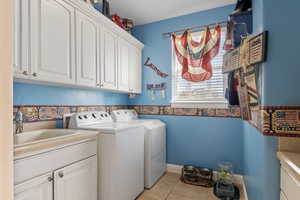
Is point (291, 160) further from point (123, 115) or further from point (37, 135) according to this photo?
point (123, 115)

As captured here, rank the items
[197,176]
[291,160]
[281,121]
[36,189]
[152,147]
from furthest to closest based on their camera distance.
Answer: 1. [197,176]
2. [152,147]
3. [36,189]
4. [281,121]
5. [291,160]

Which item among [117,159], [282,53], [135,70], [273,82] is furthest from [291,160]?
[135,70]

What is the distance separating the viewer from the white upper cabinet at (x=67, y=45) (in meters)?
1.17

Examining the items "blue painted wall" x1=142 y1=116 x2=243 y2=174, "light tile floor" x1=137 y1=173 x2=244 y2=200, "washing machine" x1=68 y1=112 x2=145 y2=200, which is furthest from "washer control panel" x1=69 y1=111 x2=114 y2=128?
"light tile floor" x1=137 y1=173 x2=244 y2=200

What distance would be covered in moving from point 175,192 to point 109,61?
6.59 feet

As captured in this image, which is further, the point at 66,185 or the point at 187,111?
the point at 187,111

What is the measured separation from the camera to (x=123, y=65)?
2.40m

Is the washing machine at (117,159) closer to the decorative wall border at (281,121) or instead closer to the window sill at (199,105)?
the window sill at (199,105)

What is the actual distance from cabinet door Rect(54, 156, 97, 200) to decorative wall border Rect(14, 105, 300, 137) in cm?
67

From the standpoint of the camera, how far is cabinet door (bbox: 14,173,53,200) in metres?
0.95

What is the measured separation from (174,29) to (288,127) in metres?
2.29

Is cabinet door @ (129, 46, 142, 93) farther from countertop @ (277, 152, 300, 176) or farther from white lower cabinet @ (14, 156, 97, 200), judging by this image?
countertop @ (277, 152, 300, 176)

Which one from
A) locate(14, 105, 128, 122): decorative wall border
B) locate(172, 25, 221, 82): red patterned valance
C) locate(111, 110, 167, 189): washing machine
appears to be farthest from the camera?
locate(172, 25, 221, 82): red patterned valance

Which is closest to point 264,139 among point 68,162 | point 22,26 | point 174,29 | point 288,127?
point 288,127
